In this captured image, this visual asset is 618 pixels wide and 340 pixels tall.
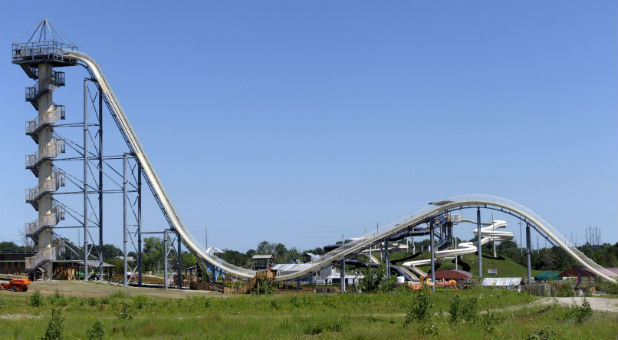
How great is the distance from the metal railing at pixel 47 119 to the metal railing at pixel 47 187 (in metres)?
4.67

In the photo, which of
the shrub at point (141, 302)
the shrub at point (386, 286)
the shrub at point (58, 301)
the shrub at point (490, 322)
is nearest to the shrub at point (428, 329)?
the shrub at point (490, 322)

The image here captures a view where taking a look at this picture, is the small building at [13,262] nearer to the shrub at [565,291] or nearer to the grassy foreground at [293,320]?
the grassy foreground at [293,320]

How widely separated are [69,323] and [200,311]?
29.2ft

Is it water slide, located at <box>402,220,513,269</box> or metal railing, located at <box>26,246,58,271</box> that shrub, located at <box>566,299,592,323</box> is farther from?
water slide, located at <box>402,220,513,269</box>

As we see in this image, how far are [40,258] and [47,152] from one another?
977 cm

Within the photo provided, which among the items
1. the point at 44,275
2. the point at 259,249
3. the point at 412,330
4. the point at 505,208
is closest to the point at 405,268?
the point at 505,208

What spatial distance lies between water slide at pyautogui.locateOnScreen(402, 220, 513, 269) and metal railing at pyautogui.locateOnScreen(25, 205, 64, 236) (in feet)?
144

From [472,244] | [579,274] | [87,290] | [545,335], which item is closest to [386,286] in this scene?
[579,274]

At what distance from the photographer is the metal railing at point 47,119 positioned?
68.2 metres

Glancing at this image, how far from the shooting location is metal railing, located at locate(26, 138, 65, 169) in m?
68.1

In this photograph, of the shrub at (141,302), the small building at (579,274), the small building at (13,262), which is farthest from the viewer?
the small building at (13,262)

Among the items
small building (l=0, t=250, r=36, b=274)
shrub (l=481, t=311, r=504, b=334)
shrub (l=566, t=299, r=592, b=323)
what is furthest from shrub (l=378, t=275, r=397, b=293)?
small building (l=0, t=250, r=36, b=274)

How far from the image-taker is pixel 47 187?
6781cm

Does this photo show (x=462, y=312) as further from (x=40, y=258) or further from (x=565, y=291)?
(x=40, y=258)
